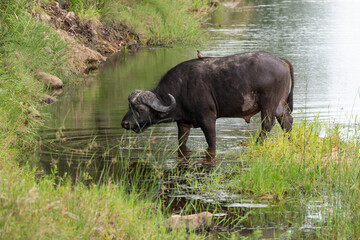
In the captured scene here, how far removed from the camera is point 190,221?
19.4 ft

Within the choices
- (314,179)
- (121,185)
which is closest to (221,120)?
(314,179)

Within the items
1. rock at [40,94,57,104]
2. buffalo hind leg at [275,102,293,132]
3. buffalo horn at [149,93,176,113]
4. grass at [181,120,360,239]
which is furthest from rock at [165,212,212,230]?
rock at [40,94,57,104]

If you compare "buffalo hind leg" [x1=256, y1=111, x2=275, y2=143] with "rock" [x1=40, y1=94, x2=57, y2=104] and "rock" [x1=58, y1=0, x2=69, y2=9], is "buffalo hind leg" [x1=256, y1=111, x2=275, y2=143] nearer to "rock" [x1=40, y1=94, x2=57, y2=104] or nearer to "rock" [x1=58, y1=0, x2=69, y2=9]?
"rock" [x1=40, y1=94, x2=57, y2=104]

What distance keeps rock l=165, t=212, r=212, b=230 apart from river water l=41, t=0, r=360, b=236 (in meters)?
0.61

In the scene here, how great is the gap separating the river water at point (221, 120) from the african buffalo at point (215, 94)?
363 mm

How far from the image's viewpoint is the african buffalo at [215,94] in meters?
8.87

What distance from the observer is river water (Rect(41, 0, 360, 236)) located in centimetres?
891

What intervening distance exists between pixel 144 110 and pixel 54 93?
194 inches

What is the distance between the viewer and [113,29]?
2092cm

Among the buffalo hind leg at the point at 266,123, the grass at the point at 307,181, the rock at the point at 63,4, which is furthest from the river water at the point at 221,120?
the rock at the point at 63,4

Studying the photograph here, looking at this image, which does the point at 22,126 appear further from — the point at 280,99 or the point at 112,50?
the point at 112,50

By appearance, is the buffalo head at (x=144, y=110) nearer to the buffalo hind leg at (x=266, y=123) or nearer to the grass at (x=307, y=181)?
the buffalo hind leg at (x=266, y=123)

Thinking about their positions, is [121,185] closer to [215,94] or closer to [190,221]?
[190,221]

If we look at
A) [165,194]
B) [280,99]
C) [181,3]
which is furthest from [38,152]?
[181,3]
